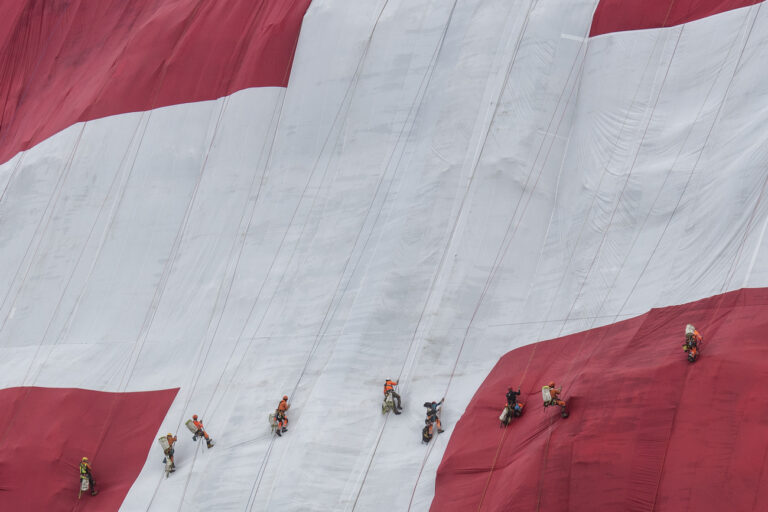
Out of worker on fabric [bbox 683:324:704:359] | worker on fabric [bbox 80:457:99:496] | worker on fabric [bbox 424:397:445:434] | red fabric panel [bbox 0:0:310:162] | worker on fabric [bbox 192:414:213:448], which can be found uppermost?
red fabric panel [bbox 0:0:310:162]

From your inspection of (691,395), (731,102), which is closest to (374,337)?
(691,395)

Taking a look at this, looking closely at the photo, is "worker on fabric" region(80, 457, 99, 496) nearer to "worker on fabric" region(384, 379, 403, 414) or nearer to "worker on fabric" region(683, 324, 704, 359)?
"worker on fabric" region(384, 379, 403, 414)

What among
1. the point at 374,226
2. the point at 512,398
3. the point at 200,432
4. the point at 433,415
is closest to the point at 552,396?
the point at 512,398

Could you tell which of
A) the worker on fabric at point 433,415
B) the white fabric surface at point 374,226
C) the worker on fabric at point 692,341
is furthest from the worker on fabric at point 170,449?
the worker on fabric at point 692,341

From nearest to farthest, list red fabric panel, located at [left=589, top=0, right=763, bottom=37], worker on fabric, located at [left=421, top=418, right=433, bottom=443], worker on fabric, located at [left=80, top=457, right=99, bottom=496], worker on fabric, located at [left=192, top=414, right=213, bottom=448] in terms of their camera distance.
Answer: worker on fabric, located at [left=421, top=418, right=433, bottom=443] < worker on fabric, located at [left=192, top=414, right=213, bottom=448] < worker on fabric, located at [left=80, top=457, right=99, bottom=496] < red fabric panel, located at [left=589, top=0, right=763, bottom=37]

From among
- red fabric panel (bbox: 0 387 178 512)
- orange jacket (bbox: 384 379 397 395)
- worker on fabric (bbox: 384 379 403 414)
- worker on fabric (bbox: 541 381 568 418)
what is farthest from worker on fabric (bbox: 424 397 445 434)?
red fabric panel (bbox: 0 387 178 512)

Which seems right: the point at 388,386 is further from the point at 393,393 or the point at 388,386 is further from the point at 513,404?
the point at 513,404

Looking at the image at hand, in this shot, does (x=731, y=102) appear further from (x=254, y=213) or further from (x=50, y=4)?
(x=50, y=4)
